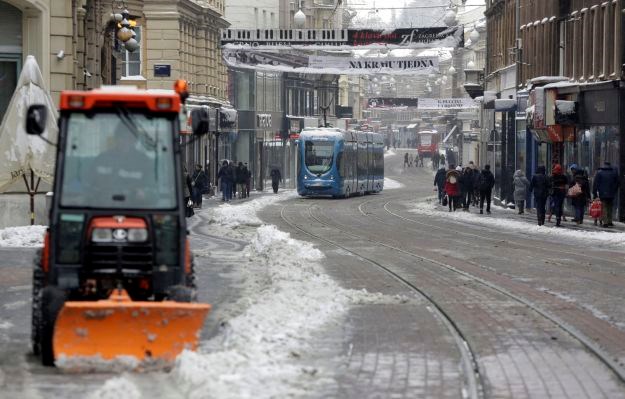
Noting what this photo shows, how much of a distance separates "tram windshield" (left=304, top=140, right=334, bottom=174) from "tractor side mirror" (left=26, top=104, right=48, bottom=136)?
5396cm

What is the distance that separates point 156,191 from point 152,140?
48 centimetres

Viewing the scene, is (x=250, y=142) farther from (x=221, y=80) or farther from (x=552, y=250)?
(x=552, y=250)

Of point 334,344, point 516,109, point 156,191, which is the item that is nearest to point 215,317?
point 334,344

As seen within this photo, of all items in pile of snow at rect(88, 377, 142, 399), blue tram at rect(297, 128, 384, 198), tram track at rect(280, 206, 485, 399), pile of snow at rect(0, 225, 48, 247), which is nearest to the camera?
pile of snow at rect(88, 377, 142, 399)

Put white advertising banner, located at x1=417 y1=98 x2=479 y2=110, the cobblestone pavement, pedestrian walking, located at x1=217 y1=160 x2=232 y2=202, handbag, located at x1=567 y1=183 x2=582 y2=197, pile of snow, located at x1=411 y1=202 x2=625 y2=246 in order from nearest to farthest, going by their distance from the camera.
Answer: the cobblestone pavement, pile of snow, located at x1=411 y1=202 x2=625 y2=246, handbag, located at x1=567 y1=183 x2=582 y2=197, pedestrian walking, located at x1=217 y1=160 x2=232 y2=202, white advertising banner, located at x1=417 y1=98 x2=479 y2=110

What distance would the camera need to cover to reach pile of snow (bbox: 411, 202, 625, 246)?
3459 centimetres

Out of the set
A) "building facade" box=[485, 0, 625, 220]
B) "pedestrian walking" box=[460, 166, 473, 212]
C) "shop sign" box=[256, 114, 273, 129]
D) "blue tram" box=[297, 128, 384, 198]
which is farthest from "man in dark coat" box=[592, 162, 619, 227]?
"shop sign" box=[256, 114, 273, 129]

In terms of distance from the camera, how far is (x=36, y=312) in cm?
1412

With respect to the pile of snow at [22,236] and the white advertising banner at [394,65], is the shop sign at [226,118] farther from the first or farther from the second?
the pile of snow at [22,236]

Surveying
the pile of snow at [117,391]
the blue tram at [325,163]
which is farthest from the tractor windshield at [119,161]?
the blue tram at [325,163]

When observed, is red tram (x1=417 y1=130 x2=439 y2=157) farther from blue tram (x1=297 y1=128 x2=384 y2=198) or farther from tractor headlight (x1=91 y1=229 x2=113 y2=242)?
tractor headlight (x1=91 y1=229 x2=113 y2=242)

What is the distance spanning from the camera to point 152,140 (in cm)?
1423

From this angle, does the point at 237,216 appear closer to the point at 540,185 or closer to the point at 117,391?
the point at 540,185

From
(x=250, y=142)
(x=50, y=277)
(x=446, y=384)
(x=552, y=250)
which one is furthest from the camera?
(x=250, y=142)
